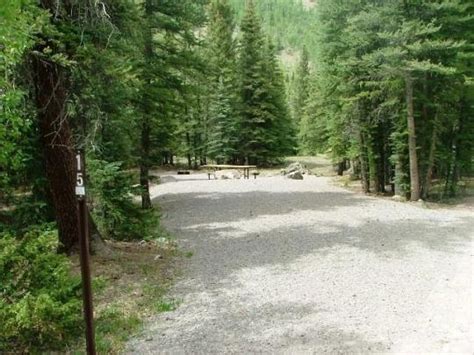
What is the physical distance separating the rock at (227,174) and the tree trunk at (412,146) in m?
13.6

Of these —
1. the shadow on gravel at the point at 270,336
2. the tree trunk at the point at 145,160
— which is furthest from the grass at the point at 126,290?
the tree trunk at the point at 145,160

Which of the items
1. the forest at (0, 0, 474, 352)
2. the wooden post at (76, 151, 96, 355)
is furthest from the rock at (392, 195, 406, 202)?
the wooden post at (76, 151, 96, 355)

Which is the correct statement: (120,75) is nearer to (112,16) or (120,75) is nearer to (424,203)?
(112,16)

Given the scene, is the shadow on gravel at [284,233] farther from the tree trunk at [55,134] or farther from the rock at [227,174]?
the rock at [227,174]

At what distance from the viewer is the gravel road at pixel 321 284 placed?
5562 millimetres

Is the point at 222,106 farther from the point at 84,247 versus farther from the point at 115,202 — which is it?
the point at 84,247

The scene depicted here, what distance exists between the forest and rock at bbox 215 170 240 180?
4.19 m

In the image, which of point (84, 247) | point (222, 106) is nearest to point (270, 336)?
point (84, 247)

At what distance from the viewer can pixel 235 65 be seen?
115 ft

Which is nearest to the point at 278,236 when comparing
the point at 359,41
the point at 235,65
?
the point at 359,41

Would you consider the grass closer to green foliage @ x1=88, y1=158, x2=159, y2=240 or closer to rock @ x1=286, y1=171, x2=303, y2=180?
green foliage @ x1=88, y1=158, x2=159, y2=240

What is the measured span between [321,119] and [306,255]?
20160 millimetres

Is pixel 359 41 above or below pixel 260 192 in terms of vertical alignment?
above

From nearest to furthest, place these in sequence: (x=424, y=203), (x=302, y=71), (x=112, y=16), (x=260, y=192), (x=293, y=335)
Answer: (x=293, y=335), (x=112, y=16), (x=424, y=203), (x=260, y=192), (x=302, y=71)
